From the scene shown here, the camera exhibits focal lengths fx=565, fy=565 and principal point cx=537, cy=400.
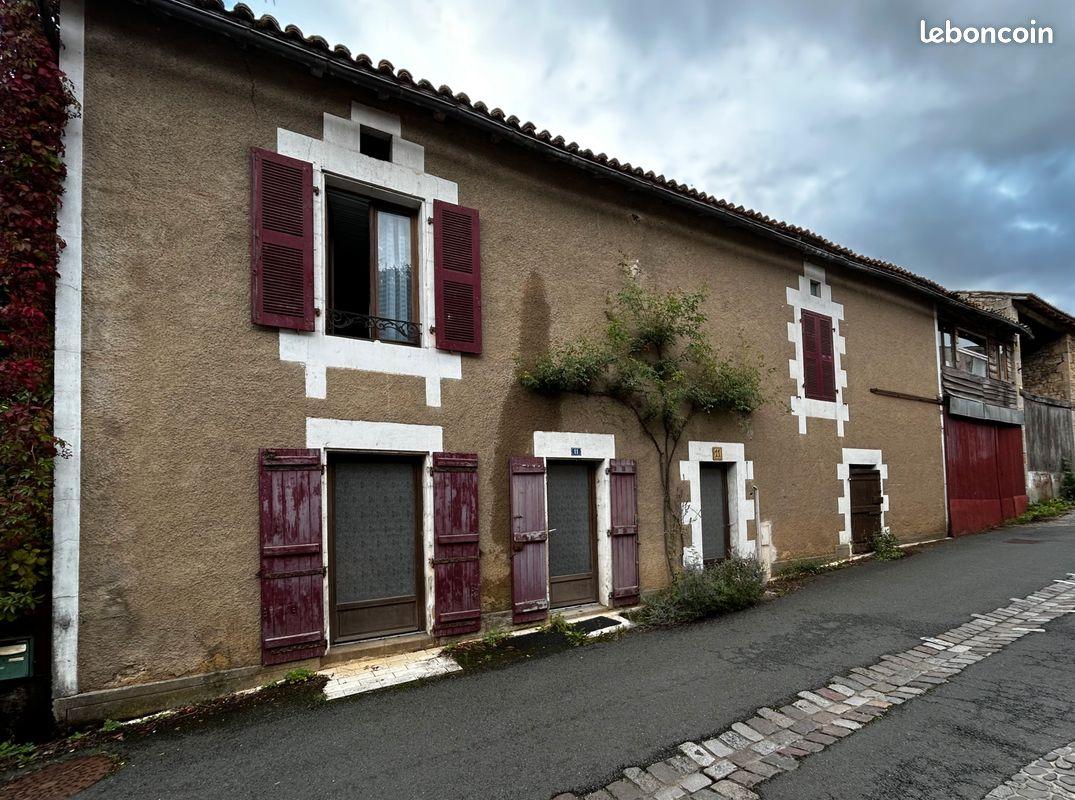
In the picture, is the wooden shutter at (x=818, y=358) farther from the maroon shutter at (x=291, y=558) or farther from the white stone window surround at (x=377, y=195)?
the maroon shutter at (x=291, y=558)

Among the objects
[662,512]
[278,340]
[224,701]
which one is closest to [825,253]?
[662,512]

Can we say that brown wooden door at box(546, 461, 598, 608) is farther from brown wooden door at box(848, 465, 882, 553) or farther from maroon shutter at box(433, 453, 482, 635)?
brown wooden door at box(848, 465, 882, 553)

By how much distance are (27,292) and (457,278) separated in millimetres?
3337

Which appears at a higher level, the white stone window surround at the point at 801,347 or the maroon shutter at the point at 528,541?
the white stone window surround at the point at 801,347

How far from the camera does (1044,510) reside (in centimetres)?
1350

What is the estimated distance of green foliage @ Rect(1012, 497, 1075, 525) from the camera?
508 inches

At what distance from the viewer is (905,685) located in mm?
A: 4312

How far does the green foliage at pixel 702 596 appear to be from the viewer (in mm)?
6219

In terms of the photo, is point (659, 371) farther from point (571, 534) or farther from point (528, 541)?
point (528, 541)

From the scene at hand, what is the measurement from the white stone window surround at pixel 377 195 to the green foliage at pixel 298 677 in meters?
Answer: 2.27

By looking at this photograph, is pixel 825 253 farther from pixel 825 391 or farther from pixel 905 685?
pixel 905 685

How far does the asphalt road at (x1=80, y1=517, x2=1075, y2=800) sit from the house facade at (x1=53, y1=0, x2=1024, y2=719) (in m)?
0.94

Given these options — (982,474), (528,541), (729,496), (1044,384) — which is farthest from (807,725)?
(1044,384)

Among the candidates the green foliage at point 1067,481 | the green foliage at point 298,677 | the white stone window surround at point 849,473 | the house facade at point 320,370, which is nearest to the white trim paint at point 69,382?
the house facade at point 320,370
